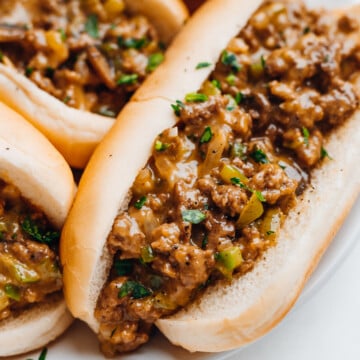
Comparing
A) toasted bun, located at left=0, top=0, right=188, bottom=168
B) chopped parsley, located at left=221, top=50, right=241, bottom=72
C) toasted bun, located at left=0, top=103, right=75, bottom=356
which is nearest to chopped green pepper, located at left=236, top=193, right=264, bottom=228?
chopped parsley, located at left=221, top=50, right=241, bottom=72

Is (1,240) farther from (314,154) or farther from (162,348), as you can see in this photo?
(314,154)

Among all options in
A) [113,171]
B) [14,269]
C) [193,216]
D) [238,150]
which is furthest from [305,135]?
[14,269]

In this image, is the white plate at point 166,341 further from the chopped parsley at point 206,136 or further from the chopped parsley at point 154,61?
the chopped parsley at point 154,61

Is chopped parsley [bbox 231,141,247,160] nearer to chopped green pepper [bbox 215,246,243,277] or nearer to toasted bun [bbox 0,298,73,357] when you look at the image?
chopped green pepper [bbox 215,246,243,277]

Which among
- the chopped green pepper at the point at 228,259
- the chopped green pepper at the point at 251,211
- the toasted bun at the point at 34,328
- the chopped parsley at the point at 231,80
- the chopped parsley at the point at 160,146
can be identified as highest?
the chopped parsley at the point at 231,80

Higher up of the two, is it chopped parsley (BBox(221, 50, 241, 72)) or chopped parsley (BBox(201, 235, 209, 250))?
chopped parsley (BBox(221, 50, 241, 72))

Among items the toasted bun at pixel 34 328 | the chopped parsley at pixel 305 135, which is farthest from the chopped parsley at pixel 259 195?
the toasted bun at pixel 34 328

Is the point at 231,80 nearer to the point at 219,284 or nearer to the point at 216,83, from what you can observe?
the point at 216,83
